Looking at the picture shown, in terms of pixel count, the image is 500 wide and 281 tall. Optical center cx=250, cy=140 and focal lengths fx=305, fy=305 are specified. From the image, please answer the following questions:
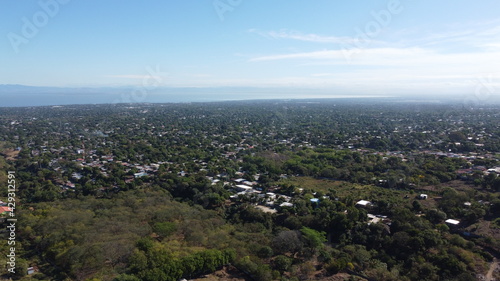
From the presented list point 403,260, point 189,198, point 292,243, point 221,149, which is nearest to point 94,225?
point 189,198

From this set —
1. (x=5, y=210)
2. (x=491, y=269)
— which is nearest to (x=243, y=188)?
(x=5, y=210)

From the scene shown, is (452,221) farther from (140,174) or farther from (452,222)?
(140,174)

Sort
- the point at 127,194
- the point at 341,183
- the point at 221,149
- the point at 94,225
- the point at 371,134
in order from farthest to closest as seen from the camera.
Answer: the point at 371,134 < the point at 221,149 < the point at 341,183 < the point at 127,194 < the point at 94,225

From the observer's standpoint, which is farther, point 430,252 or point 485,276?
point 430,252

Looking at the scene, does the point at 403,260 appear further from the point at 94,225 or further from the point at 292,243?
the point at 94,225

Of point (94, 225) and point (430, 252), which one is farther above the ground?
point (94, 225)

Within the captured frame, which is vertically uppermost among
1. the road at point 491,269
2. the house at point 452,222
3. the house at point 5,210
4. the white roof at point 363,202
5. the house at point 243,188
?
the house at point 5,210

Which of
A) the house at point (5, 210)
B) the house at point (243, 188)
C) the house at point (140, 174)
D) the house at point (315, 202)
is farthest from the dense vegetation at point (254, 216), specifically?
the house at point (5, 210)

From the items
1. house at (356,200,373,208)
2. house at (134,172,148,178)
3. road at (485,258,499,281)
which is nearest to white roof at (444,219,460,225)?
road at (485,258,499,281)

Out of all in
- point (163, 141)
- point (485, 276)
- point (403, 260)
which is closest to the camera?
point (485, 276)

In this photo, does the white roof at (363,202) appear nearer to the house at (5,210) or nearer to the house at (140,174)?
the house at (140,174)

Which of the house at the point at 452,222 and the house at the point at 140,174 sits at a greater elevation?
the house at the point at 140,174
